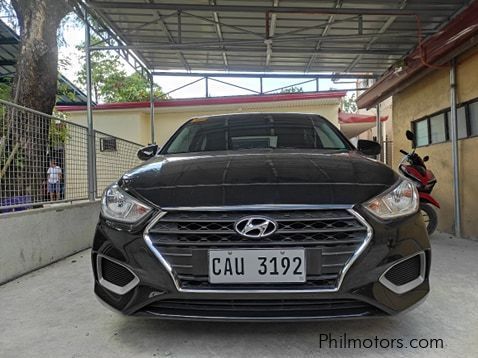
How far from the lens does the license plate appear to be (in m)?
1.95

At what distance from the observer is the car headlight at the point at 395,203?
2064mm

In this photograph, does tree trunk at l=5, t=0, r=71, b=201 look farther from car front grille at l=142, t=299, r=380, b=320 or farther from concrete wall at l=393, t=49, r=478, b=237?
concrete wall at l=393, t=49, r=478, b=237

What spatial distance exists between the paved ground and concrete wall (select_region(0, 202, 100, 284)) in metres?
0.74

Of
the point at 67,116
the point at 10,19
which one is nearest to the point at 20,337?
the point at 10,19

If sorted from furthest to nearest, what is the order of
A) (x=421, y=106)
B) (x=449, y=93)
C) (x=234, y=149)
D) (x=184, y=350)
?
1. (x=421, y=106)
2. (x=449, y=93)
3. (x=234, y=149)
4. (x=184, y=350)

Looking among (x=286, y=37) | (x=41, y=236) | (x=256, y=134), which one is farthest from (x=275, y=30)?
(x=41, y=236)

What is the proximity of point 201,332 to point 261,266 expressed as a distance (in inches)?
27.3

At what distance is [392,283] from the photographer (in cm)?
204

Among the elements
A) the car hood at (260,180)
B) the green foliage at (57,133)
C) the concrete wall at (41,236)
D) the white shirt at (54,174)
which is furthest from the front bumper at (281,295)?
the green foliage at (57,133)

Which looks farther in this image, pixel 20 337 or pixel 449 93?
pixel 449 93

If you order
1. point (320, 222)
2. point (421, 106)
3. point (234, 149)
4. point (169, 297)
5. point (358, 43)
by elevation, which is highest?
point (358, 43)

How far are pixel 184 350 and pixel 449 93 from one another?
5555mm

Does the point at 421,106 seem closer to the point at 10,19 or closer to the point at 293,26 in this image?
the point at 293,26

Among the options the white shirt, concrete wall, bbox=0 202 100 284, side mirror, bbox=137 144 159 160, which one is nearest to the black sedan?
side mirror, bbox=137 144 159 160
